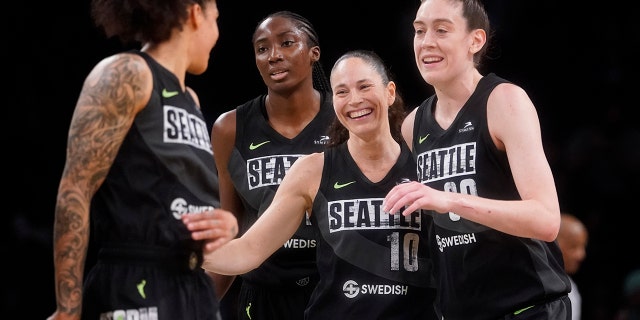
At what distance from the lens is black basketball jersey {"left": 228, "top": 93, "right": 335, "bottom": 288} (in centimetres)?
468

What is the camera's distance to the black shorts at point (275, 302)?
15.4 ft

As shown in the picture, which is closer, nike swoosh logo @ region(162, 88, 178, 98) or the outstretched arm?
nike swoosh logo @ region(162, 88, 178, 98)

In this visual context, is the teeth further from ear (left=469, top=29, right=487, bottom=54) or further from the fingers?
the fingers

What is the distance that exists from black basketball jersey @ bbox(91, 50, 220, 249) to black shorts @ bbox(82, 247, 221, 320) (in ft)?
0.15

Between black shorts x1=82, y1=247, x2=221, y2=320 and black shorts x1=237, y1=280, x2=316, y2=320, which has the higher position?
black shorts x1=82, y1=247, x2=221, y2=320

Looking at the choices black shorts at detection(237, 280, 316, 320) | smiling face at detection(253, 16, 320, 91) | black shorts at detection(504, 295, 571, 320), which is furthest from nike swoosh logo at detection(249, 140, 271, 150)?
black shorts at detection(504, 295, 571, 320)

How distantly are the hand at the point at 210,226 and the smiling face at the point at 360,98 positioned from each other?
3.67ft

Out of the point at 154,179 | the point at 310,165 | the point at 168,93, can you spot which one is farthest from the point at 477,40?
the point at 154,179

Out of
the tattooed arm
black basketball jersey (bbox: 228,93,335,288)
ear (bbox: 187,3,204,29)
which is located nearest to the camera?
the tattooed arm

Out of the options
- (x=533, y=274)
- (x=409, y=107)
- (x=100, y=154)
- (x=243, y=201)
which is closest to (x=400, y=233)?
(x=533, y=274)

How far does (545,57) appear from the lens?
8.99 m

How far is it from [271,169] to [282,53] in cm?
56

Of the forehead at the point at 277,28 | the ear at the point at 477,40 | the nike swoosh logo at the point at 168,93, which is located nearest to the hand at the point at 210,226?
the nike swoosh logo at the point at 168,93

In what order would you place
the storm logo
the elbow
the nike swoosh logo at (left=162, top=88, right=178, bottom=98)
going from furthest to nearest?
the elbow
the nike swoosh logo at (left=162, top=88, right=178, bottom=98)
the storm logo
